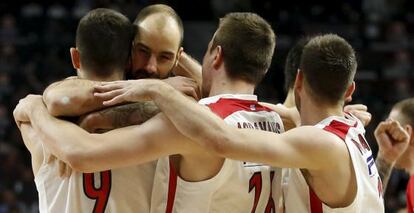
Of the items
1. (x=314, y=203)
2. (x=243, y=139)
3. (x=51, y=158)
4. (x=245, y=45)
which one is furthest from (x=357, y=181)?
(x=51, y=158)

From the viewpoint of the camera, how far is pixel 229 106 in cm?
374

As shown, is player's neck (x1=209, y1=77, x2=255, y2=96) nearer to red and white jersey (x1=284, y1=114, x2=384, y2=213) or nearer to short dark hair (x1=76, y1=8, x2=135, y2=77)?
red and white jersey (x1=284, y1=114, x2=384, y2=213)

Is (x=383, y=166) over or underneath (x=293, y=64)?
underneath

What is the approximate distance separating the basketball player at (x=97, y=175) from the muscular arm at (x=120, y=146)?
0.25 m

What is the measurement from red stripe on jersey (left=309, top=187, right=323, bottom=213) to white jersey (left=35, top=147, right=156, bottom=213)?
80cm

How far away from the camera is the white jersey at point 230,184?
367 cm

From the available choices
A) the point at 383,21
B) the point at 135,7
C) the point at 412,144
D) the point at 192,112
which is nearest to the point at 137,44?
the point at 192,112

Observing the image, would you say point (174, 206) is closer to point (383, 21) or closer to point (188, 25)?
point (188, 25)

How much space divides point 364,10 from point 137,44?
39.5 feet

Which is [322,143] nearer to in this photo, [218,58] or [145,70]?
[218,58]

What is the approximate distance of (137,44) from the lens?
178 inches

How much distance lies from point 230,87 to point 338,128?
1.86 ft

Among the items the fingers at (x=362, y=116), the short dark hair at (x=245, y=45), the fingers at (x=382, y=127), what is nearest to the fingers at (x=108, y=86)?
the short dark hair at (x=245, y=45)

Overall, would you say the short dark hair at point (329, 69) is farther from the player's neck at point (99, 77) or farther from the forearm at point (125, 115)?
the player's neck at point (99, 77)
